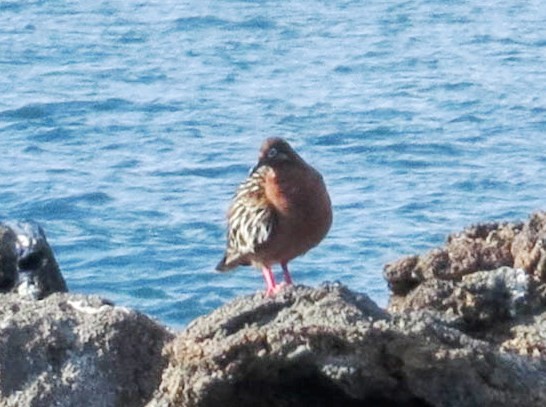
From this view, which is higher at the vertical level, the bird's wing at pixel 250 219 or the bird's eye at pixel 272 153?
the bird's eye at pixel 272 153

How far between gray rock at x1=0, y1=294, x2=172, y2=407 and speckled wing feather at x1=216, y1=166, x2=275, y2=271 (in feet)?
8.54

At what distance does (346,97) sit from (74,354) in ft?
49.4

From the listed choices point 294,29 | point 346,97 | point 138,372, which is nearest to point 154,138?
point 346,97

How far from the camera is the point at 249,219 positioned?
7.01 m

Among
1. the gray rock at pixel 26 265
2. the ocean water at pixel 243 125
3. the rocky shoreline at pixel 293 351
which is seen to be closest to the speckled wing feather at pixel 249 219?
the gray rock at pixel 26 265

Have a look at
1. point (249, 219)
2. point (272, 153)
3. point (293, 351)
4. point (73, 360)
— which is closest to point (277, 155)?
point (272, 153)

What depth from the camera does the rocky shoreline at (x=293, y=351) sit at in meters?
3.84

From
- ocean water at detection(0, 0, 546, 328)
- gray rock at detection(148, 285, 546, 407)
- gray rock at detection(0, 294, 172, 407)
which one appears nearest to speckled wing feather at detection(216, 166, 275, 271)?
gray rock at detection(0, 294, 172, 407)

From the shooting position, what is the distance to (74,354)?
4.23 metres

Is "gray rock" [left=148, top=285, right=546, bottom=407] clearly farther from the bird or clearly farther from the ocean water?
the ocean water

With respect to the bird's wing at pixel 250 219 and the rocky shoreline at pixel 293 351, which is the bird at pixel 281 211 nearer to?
the bird's wing at pixel 250 219

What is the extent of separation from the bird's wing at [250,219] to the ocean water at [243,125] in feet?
15.3

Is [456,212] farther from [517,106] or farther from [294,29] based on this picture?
[294,29]

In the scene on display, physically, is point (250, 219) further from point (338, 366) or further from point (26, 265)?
point (338, 366)
